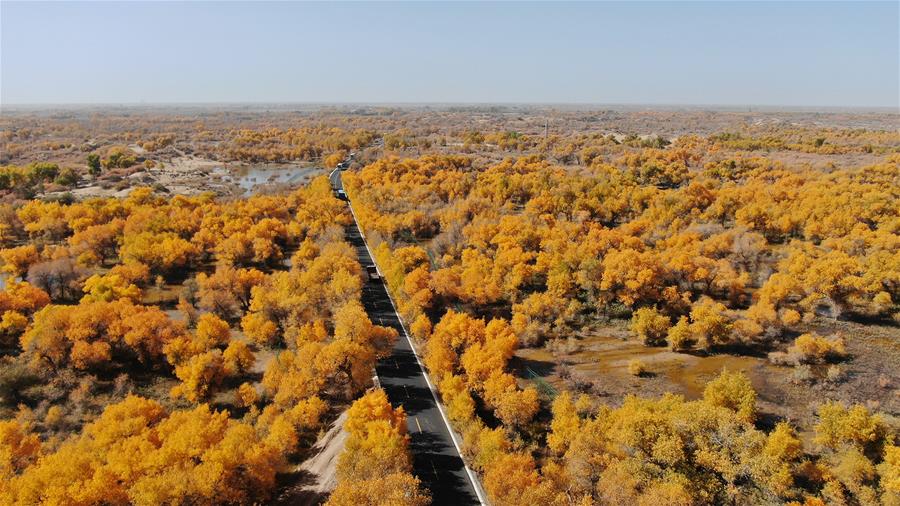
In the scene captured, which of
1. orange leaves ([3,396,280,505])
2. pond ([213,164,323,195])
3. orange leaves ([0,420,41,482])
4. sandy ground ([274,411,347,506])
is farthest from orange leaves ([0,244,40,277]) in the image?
pond ([213,164,323,195])

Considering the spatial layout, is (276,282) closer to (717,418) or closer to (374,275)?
(374,275)

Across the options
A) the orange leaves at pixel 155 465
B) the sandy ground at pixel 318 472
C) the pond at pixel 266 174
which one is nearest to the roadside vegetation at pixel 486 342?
the orange leaves at pixel 155 465

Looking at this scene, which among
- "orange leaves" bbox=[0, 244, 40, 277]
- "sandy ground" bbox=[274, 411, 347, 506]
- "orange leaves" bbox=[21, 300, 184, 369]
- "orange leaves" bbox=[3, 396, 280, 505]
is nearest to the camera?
"orange leaves" bbox=[3, 396, 280, 505]

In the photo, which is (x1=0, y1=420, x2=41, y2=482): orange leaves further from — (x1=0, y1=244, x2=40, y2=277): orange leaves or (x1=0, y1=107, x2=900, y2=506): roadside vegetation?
(x1=0, y1=244, x2=40, y2=277): orange leaves

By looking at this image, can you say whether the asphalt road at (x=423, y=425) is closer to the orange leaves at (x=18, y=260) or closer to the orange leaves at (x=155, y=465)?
the orange leaves at (x=155, y=465)

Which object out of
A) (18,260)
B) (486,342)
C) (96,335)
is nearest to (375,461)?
(486,342)

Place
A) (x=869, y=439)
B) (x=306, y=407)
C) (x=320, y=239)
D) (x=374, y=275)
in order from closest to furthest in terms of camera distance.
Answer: (x=869, y=439) < (x=306, y=407) < (x=374, y=275) < (x=320, y=239)

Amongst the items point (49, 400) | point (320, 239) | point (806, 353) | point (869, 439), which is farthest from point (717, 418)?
point (320, 239)

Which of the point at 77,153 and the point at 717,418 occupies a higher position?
the point at 77,153

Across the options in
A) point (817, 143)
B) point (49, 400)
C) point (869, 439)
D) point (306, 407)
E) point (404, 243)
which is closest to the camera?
point (869, 439)
